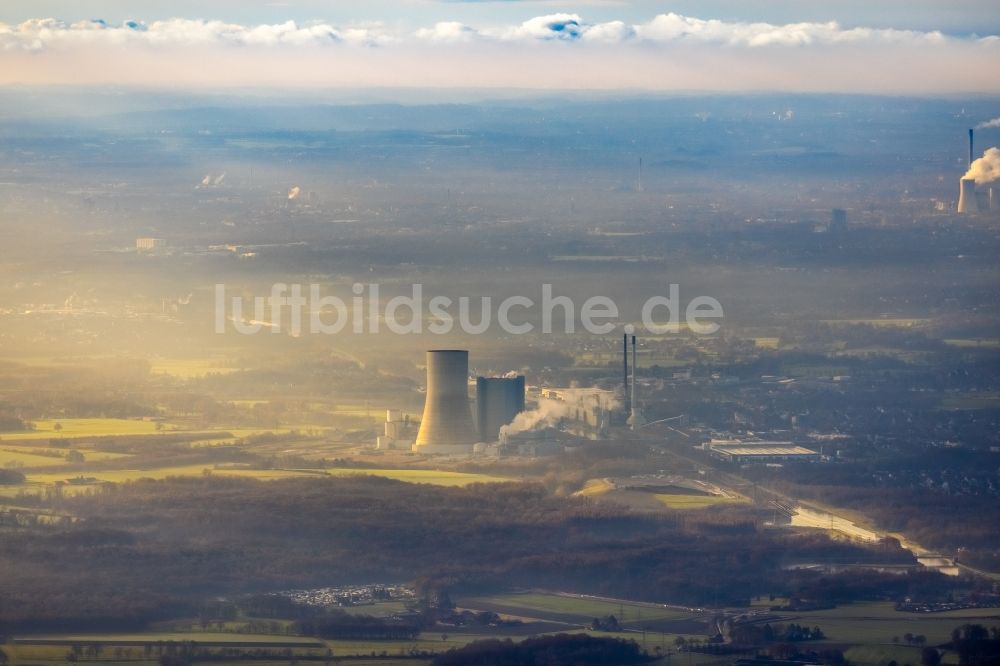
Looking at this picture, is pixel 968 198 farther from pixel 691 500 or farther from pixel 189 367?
pixel 691 500

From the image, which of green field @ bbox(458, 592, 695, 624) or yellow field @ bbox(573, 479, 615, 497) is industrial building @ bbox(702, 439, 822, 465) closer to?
yellow field @ bbox(573, 479, 615, 497)

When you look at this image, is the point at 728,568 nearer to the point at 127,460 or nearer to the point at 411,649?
the point at 411,649

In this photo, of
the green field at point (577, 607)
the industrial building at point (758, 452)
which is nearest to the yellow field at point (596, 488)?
the industrial building at point (758, 452)

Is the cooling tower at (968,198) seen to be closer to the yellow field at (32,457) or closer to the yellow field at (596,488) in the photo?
the yellow field at (596,488)

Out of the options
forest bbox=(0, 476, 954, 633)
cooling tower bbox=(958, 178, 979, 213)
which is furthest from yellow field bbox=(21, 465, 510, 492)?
cooling tower bbox=(958, 178, 979, 213)

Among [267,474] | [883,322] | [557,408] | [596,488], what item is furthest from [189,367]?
[883,322]

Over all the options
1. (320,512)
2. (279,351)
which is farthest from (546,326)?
(320,512)
